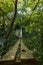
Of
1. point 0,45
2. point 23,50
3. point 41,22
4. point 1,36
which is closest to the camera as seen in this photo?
point 23,50

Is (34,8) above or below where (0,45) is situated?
above

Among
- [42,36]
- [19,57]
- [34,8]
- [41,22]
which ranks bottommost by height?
[19,57]

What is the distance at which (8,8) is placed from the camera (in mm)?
3434

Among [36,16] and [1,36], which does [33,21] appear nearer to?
[36,16]

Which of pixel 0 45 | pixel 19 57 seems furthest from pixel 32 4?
pixel 19 57

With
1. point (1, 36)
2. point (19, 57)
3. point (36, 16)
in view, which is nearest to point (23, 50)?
point (19, 57)

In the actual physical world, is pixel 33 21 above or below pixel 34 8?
below

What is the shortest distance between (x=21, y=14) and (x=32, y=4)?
0.43m

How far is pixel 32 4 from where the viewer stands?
3.49 m

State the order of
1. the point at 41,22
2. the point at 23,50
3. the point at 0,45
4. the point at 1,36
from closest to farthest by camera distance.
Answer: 1. the point at 23,50
2. the point at 41,22
3. the point at 0,45
4. the point at 1,36

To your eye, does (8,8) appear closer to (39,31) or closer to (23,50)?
(39,31)

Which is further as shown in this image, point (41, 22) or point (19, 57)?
point (41, 22)

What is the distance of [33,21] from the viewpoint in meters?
3.46

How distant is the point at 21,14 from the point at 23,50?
149 cm
